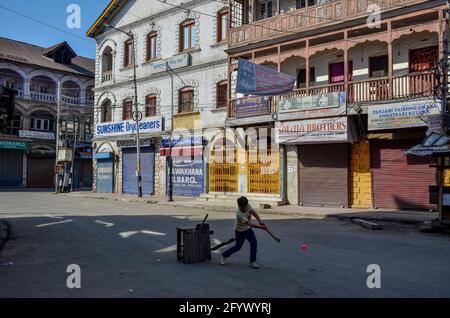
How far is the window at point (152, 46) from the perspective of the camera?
90.9 ft

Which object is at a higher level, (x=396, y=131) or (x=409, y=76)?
(x=409, y=76)

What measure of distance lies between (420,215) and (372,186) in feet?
9.95

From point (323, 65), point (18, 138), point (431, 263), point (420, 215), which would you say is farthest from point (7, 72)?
point (431, 263)

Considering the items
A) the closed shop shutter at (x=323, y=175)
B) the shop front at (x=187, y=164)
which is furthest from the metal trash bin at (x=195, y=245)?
the shop front at (x=187, y=164)

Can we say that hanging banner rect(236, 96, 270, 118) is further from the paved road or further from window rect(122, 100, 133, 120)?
window rect(122, 100, 133, 120)

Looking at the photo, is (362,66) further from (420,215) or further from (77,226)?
(77,226)

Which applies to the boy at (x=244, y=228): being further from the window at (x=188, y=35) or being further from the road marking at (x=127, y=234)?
the window at (x=188, y=35)

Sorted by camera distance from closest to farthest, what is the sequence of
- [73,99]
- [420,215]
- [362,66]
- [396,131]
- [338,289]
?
[338,289] → [420,215] → [396,131] → [362,66] → [73,99]

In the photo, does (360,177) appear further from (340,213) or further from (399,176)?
(340,213)

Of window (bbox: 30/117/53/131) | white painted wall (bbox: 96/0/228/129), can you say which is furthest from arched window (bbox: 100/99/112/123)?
window (bbox: 30/117/53/131)

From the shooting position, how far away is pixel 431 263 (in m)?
7.82

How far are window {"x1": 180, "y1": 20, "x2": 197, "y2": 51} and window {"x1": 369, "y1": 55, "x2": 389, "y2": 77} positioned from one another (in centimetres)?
1127

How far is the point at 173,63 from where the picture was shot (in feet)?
84.8

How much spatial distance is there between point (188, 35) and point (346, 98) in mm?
12124
